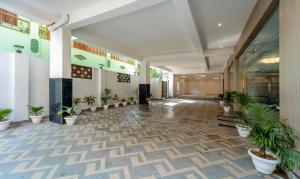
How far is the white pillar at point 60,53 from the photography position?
457cm

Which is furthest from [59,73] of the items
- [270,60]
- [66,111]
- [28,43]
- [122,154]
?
[270,60]

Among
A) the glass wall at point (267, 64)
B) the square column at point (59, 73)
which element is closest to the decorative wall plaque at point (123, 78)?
the square column at point (59, 73)

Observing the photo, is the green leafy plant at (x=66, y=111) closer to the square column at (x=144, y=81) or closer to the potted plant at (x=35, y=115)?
the potted plant at (x=35, y=115)

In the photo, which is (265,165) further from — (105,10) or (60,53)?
(60,53)

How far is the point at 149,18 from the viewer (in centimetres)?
435

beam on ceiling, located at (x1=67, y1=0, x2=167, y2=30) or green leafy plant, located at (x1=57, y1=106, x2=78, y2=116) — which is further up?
beam on ceiling, located at (x1=67, y1=0, x2=167, y2=30)

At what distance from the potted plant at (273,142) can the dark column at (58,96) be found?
5.15 metres

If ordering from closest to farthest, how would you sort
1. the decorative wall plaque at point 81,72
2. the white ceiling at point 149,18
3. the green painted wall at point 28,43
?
the white ceiling at point 149,18
the green painted wall at point 28,43
the decorative wall plaque at point 81,72

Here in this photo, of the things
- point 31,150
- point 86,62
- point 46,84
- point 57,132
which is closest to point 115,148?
point 31,150

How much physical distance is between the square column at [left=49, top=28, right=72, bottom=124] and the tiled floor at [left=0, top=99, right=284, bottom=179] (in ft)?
3.45

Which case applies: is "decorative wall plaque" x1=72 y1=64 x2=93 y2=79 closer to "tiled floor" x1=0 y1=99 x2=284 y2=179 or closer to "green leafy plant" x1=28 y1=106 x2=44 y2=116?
"green leafy plant" x1=28 y1=106 x2=44 y2=116

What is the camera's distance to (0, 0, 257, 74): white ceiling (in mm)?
3533

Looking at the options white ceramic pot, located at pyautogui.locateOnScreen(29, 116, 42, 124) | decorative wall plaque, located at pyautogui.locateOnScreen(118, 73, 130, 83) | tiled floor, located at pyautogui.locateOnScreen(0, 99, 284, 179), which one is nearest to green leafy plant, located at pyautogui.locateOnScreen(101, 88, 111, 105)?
decorative wall plaque, located at pyautogui.locateOnScreen(118, 73, 130, 83)

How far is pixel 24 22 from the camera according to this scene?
17.9ft
